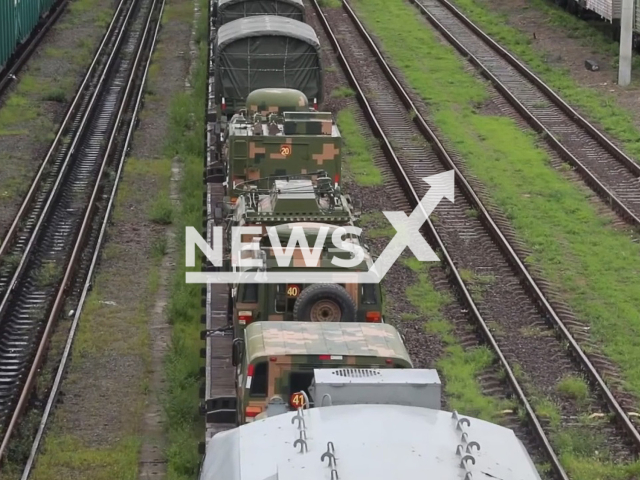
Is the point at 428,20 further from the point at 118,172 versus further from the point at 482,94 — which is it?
the point at 118,172

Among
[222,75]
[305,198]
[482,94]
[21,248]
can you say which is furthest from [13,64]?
[305,198]

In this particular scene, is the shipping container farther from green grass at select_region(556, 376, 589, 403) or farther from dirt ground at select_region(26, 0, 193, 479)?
green grass at select_region(556, 376, 589, 403)

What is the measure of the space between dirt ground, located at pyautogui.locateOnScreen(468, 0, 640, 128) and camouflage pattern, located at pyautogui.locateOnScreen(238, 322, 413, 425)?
17.3 meters

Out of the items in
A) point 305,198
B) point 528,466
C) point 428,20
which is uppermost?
point 528,466

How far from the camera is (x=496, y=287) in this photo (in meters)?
17.7

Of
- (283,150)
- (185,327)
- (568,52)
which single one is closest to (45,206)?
(283,150)

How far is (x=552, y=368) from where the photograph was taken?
49.0 ft

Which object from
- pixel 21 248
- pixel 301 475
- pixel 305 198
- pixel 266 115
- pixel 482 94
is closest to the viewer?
pixel 301 475

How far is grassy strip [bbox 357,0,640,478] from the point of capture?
16.1m

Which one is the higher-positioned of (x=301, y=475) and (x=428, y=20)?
(x=301, y=475)

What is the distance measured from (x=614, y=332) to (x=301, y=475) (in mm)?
10556

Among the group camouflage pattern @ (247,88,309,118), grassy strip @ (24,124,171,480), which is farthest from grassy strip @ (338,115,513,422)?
grassy strip @ (24,124,171,480)

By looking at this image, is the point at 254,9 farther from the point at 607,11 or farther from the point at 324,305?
the point at 324,305

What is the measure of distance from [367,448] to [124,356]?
957 centimetres
